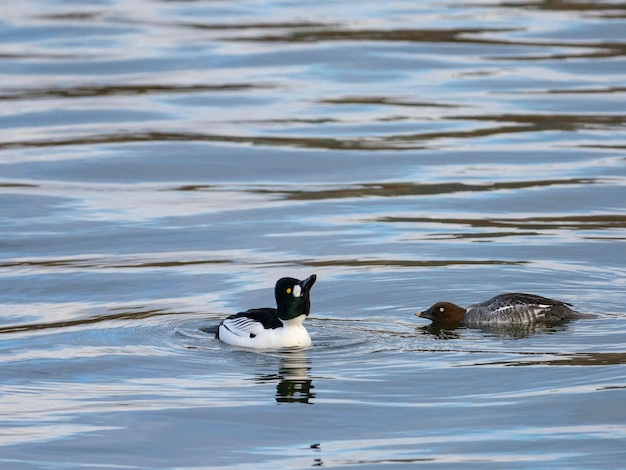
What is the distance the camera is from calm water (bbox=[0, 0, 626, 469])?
398 inches

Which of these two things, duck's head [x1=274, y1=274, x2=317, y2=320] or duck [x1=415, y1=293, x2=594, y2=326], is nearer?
duck's head [x1=274, y1=274, x2=317, y2=320]

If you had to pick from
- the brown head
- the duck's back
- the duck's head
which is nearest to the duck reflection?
the duck's head

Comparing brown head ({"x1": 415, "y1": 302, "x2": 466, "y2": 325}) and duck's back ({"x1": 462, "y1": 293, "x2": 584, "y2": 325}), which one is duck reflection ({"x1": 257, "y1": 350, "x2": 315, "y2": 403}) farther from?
duck's back ({"x1": 462, "y1": 293, "x2": 584, "y2": 325})

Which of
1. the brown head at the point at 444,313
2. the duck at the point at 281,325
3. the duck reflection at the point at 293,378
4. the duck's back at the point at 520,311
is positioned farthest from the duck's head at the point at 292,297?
the duck's back at the point at 520,311

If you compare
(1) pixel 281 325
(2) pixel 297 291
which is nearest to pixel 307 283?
(2) pixel 297 291

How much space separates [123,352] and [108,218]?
563cm

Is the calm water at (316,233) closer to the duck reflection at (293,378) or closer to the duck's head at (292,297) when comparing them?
the duck reflection at (293,378)

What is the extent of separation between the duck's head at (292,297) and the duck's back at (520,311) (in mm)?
1499

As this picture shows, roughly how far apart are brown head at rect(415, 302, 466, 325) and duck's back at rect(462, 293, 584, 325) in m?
0.07

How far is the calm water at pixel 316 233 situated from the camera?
33.1ft

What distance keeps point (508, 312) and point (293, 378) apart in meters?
2.18

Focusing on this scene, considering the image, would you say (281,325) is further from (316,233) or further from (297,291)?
(316,233)

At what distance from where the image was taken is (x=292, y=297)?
12.0 metres

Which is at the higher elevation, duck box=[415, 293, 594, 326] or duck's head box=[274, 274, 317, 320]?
duck's head box=[274, 274, 317, 320]
